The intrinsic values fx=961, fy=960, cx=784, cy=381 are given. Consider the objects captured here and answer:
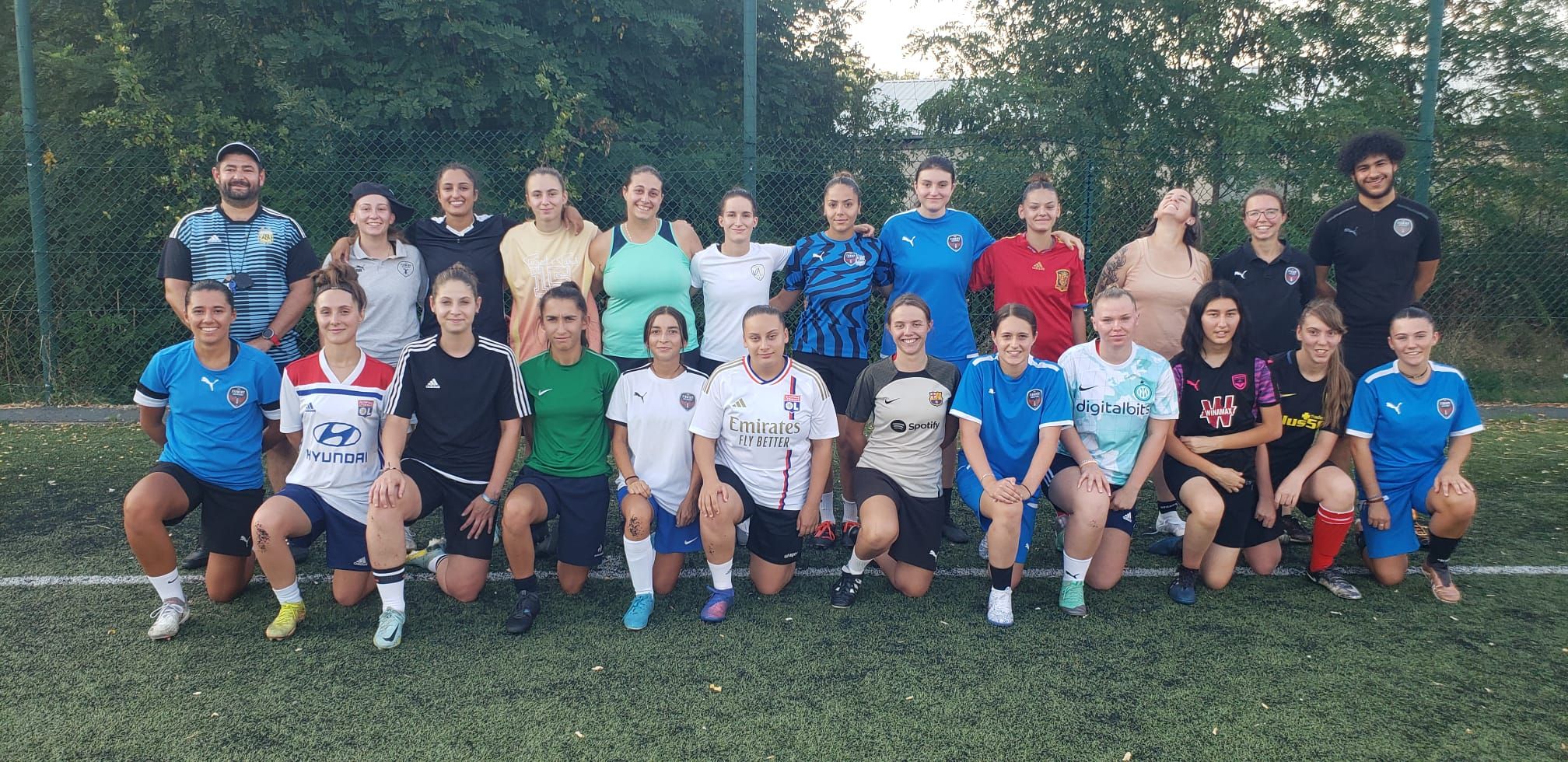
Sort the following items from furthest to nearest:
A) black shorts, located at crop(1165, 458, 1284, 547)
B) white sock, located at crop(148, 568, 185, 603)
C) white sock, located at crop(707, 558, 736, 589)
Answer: black shorts, located at crop(1165, 458, 1284, 547) → white sock, located at crop(707, 558, 736, 589) → white sock, located at crop(148, 568, 185, 603)

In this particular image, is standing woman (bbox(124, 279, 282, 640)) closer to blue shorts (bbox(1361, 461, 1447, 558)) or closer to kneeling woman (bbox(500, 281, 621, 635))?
kneeling woman (bbox(500, 281, 621, 635))

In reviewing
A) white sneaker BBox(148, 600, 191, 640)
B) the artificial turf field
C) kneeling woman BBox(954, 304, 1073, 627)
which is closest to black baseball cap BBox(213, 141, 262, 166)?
the artificial turf field

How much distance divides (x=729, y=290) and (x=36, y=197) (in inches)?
227

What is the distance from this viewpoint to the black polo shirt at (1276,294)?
4.37 m

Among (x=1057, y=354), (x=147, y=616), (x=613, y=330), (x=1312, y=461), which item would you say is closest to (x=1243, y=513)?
(x=1312, y=461)

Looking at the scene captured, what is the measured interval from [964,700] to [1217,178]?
6056 millimetres

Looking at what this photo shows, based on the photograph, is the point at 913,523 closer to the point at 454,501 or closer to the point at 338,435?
the point at 454,501

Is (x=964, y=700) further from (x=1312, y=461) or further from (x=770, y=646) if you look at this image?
(x=1312, y=461)

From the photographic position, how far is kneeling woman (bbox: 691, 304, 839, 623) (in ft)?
12.0

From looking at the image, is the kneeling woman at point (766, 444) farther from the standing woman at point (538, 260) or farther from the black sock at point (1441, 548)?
the black sock at point (1441, 548)

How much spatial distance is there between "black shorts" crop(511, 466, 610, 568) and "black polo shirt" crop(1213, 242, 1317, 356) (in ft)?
9.57

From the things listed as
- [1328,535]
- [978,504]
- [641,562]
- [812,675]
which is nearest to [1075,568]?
[978,504]

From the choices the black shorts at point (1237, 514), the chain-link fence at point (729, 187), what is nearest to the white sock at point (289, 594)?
the black shorts at point (1237, 514)

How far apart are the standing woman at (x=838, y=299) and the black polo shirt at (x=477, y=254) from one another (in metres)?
1.25
